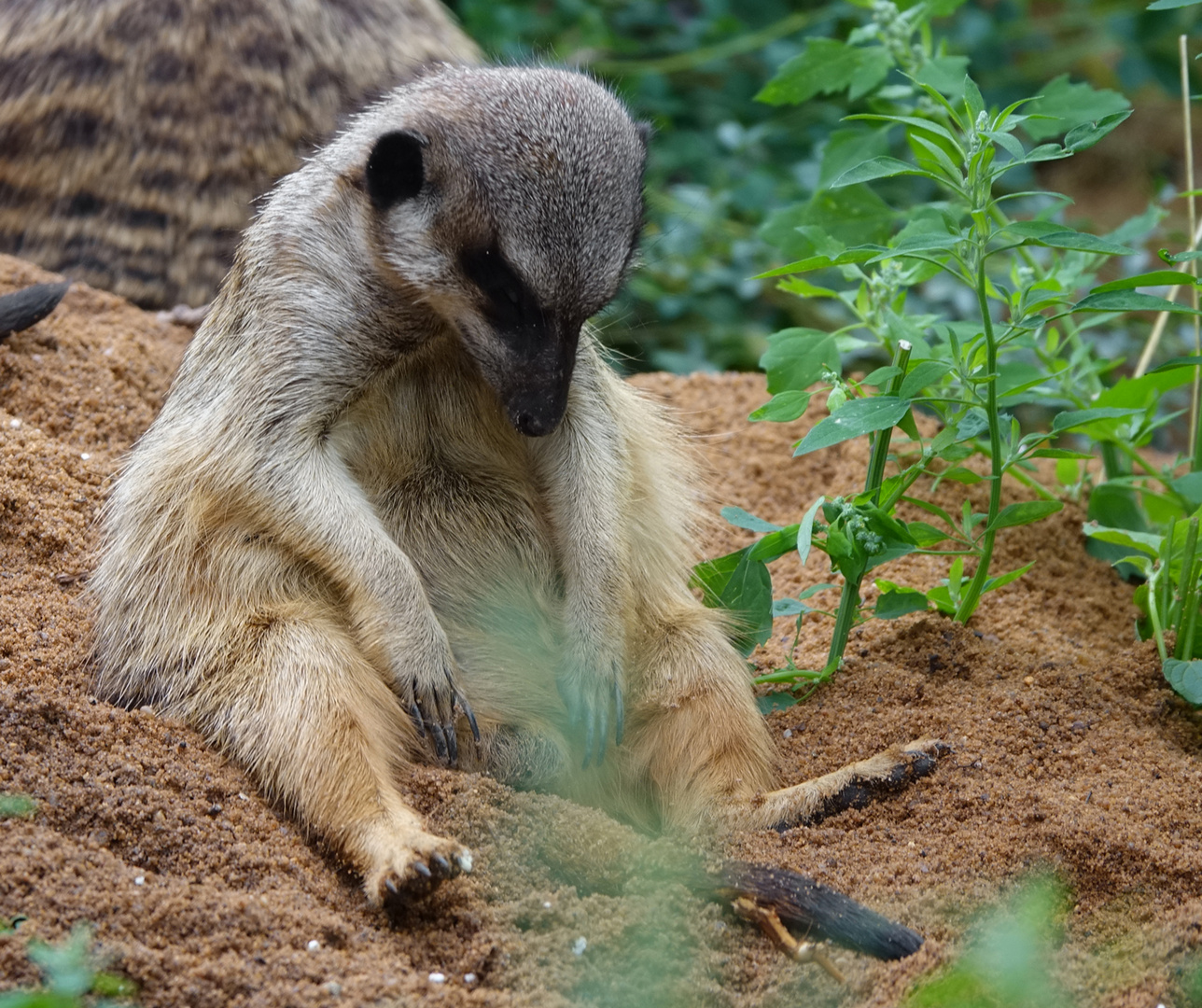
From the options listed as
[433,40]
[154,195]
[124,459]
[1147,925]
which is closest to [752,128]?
[433,40]

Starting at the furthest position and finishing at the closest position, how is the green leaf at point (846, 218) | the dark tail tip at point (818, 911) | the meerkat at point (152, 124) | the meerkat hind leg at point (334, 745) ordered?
the meerkat at point (152, 124) < the green leaf at point (846, 218) < the meerkat hind leg at point (334, 745) < the dark tail tip at point (818, 911)

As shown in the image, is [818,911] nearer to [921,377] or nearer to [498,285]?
[921,377]

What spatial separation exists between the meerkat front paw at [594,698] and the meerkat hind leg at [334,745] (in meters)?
0.38

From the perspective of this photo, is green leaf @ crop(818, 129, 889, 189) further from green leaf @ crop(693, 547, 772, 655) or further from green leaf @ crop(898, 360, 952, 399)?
green leaf @ crop(693, 547, 772, 655)

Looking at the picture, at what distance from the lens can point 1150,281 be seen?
8.02 feet

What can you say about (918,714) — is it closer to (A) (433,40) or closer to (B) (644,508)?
(B) (644,508)

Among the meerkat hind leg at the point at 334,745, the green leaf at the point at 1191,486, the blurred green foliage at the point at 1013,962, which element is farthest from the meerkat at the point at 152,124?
the blurred green foliage at the point at 1013,962

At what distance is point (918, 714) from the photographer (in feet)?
9.14

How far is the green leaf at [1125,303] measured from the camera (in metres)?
2.41

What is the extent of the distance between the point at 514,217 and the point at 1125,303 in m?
1.16

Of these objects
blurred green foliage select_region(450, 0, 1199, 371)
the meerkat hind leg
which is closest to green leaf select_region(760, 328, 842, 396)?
the meerkat hind leg

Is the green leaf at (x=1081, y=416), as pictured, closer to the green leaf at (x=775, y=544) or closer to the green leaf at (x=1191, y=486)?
the green leaf at (x=1191, y=486)

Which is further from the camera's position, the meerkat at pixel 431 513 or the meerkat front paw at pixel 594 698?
the meerkat front paw at pixel 594 698

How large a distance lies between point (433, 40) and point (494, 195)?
263 centimetres
